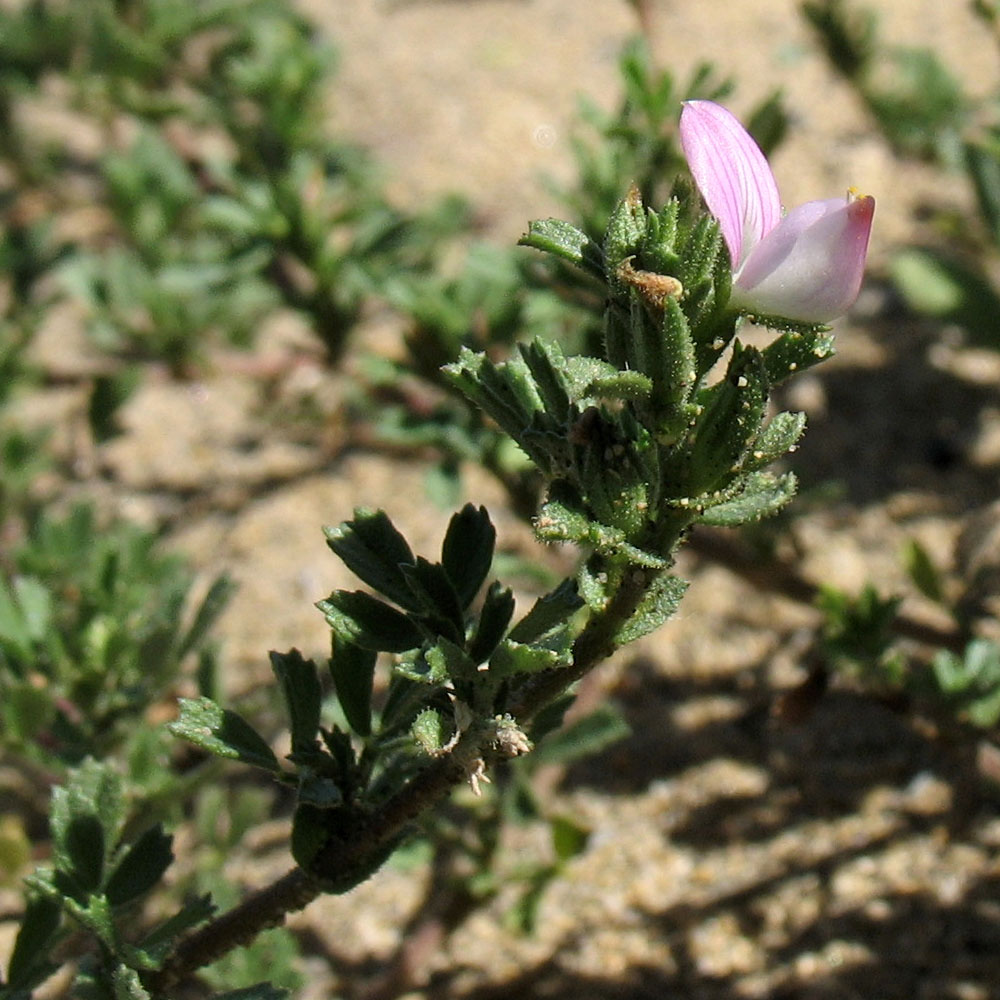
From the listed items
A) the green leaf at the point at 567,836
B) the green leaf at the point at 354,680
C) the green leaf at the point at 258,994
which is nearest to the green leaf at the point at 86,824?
the green leaf at the point at 258,994

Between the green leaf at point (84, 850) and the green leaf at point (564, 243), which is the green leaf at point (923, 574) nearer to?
the green leaf at point (564, 243)

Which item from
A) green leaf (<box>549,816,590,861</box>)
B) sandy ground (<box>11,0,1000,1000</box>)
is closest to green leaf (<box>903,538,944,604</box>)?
sandy ground (<box>11,0,1000,1000</box>)

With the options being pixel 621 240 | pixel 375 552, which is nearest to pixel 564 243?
pixel 621 240

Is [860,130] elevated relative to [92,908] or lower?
elevated

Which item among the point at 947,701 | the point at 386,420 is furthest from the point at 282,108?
the point at 947,701

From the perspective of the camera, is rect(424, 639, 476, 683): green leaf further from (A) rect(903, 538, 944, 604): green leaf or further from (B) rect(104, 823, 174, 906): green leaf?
(A) rect(903, 538, 944, 604): green leaf

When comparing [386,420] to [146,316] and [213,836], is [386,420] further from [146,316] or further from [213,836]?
[146,316]
